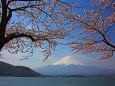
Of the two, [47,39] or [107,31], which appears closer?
[47,39]

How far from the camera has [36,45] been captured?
12.7m

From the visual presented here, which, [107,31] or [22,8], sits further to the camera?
[107,31]

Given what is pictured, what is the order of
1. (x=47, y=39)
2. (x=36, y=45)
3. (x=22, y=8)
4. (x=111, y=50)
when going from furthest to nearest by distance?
(x=111, y=50)
(x=36, y=45)
(x=47, y=39)
(x=22, y=8)

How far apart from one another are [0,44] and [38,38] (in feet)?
6.38

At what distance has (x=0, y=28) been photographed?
9742 millimetres

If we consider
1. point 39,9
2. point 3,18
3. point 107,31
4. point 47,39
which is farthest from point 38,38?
point 107,31

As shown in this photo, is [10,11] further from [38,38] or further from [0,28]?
[38,38]

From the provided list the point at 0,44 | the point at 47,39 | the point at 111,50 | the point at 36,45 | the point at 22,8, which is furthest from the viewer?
the point at 111,50

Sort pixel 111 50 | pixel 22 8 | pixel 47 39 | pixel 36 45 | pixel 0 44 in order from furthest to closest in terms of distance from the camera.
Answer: pixel 111 50
pixel 36 45
pixel 47 39
pixel 22 8
pixel 0 44

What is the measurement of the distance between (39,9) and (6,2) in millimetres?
1724

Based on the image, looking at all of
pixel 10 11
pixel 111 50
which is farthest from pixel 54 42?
pixel 111 50

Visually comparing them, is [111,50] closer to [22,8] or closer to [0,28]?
[22,8]

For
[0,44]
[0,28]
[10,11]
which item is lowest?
[0,44]

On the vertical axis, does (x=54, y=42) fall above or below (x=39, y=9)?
below
